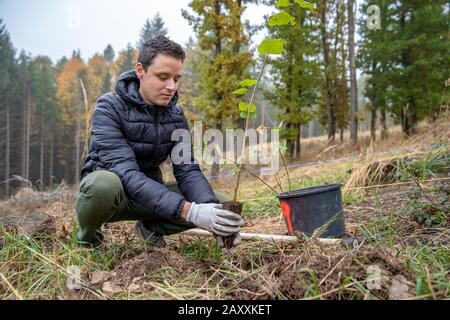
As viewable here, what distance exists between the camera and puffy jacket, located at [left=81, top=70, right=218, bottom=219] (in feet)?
5.70

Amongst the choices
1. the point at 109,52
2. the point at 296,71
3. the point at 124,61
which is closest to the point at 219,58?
the point at 296,71

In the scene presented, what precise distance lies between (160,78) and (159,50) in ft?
0.49

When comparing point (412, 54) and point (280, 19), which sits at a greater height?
point (412, 54)

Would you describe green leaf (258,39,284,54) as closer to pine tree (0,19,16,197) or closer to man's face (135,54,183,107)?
→ man's face (135,54,183,107)

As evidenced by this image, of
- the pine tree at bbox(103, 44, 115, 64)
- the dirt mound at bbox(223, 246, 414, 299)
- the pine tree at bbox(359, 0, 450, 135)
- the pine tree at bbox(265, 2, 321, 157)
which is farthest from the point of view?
the pine tree at bbox(103, 44, 115, 64)

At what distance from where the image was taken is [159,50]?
1.88 m

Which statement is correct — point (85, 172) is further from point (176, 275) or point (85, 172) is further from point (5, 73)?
point (5, 73)

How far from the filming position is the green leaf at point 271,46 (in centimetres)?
158

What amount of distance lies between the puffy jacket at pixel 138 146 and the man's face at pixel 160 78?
0.09 m

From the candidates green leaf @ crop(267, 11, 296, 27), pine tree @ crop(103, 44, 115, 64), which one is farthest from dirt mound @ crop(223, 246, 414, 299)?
pine tree @ crop(103, 44, 115, 64)

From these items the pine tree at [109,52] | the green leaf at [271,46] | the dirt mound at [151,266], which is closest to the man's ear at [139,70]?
the green leaf at [271,46]

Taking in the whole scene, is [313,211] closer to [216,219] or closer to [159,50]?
[216,219]

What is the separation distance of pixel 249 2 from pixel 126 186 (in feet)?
32.4
